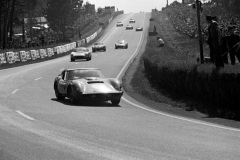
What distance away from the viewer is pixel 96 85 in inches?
701

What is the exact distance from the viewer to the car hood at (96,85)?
56.9 feet

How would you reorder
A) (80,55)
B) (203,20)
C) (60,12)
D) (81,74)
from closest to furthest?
(81,74)
(80,55)
(203,20)
(60,12)

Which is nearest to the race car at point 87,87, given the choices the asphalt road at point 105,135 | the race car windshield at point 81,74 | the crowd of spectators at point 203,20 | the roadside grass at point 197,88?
the race car windshield at point 81,74

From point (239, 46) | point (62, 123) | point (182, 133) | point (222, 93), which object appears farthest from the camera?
point (239, 46)

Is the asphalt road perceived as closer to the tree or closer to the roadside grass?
the roadside grass

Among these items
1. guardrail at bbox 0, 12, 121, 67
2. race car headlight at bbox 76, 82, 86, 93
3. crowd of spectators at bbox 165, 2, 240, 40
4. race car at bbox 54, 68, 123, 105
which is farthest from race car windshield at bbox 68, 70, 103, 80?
guardrail at bbox 0, 12, 121, 67

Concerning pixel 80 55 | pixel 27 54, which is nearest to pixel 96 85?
pixel 80 55

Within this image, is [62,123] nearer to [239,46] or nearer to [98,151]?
[98,151]

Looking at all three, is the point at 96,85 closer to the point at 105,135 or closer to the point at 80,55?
the point at 105,135

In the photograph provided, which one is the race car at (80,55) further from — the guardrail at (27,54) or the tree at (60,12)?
the tree at (60,12)

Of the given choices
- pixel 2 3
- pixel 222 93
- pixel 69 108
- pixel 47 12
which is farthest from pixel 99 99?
pixel 47 12

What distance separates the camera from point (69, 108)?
15648mm

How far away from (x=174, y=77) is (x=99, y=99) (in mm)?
4392

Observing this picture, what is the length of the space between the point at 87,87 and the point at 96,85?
406 mm
